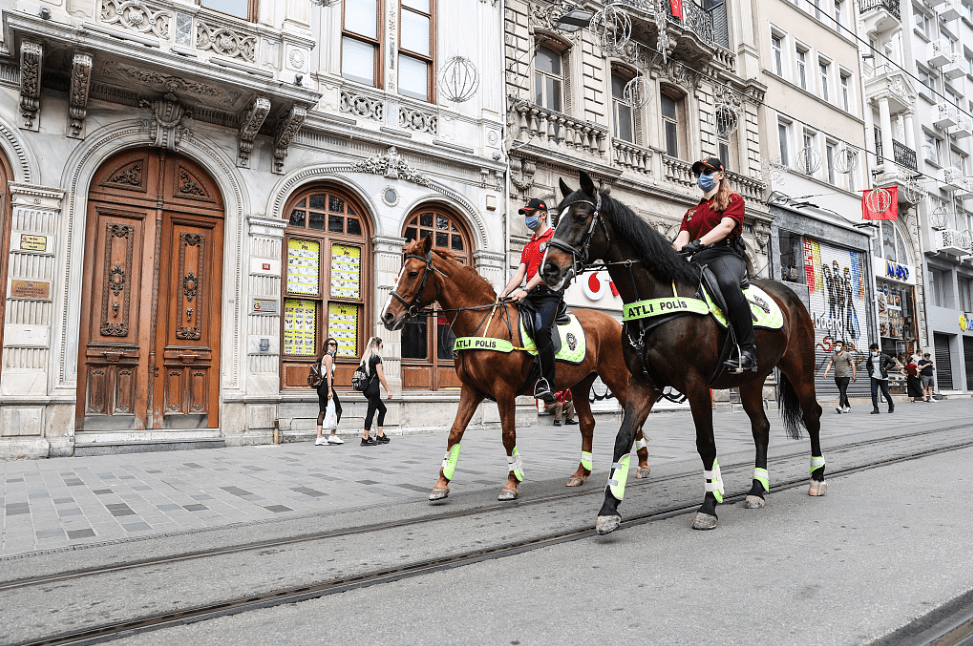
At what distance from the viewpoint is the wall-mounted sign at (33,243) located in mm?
10117

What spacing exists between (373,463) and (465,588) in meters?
5.83

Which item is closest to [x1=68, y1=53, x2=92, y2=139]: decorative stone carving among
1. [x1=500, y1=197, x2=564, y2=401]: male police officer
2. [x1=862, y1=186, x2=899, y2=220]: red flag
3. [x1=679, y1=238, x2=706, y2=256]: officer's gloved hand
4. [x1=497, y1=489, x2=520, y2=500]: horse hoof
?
[x1=500, y1=197, x2=564, y2=401]: male police officer

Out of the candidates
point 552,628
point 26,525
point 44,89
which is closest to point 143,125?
point 44,89

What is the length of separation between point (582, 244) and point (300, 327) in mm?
9624

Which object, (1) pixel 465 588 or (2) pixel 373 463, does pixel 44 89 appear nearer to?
(2) pixel 373 463

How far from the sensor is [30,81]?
32.9ft

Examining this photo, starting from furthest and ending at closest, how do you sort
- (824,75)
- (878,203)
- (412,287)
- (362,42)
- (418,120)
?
1. (824,75)
2. (878,203)
3. (418,120)
4. (362,42)
5. (412,287)

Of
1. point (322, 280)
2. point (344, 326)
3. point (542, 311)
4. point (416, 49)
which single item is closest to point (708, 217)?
point (542, 311)

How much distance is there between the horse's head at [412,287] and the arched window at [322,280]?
7404 mm

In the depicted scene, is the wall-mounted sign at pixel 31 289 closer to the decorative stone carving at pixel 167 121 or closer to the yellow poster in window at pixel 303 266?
the decorative stone carving at pixel 167 121

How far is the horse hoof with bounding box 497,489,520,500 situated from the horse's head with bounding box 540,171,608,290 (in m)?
2.08

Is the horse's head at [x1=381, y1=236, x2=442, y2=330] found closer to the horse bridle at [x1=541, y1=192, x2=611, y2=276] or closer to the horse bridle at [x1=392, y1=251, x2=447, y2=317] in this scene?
the horse bridle at [x1=392, y1=251, x2=447, y2=317]

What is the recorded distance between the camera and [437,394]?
14.4 meters

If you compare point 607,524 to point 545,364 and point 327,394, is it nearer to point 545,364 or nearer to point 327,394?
point 545,364
